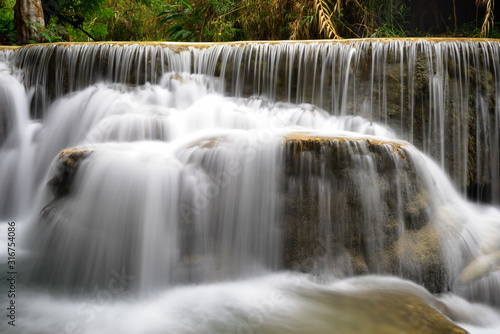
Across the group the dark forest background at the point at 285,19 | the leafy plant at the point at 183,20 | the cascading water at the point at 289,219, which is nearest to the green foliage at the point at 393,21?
the dark forest background at the point at 285,19

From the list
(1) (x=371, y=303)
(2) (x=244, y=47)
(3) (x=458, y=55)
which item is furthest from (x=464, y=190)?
(2) (x=244, y=47)

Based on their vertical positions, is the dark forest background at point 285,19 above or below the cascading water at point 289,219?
above

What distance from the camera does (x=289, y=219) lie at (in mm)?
Result: 3742

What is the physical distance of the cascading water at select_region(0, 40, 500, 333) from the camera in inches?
125

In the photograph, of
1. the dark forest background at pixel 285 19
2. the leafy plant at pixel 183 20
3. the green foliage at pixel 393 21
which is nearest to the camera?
the dark forest background at pixel 285 19

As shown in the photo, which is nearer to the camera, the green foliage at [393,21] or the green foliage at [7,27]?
the green foliage at [393,21]

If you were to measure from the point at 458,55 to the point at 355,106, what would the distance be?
1.41 metres

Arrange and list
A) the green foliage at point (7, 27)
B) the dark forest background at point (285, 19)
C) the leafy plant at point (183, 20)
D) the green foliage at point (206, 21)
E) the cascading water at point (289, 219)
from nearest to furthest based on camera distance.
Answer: the cascading water at point (289, 219) < the dark forest background at point (285, 19) < the green foliage at point (206, 21) < the green foliage at point (7, 27) < the leafy plant at point (183, 20)

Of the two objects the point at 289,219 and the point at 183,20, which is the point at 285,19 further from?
the point at 289,219

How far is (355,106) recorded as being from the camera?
5461mm

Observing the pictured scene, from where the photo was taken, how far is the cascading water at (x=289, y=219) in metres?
3.17

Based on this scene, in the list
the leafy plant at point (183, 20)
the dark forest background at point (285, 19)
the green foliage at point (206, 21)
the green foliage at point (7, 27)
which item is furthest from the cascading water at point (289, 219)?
the green foliage at point (7, 27)

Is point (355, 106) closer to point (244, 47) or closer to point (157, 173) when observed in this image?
point (244, 47)

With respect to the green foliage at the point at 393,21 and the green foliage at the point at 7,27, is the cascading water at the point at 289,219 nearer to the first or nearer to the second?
the green foliage at the point at 393,21
